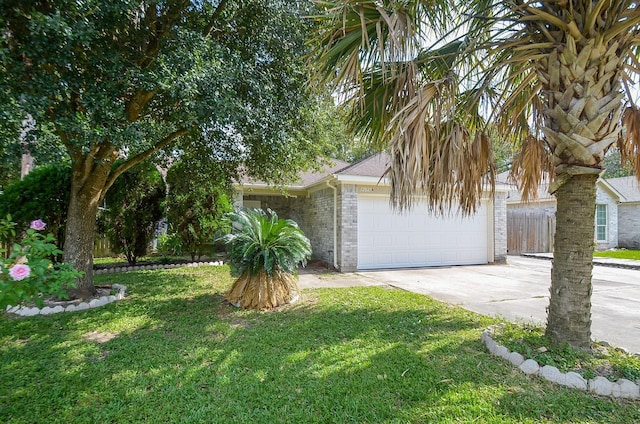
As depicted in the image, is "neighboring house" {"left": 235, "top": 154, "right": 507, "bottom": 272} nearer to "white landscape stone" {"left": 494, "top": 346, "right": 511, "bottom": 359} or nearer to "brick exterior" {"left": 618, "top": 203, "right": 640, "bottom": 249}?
"white landscape stone" {"left": 494, "top": 346, "right": 511, "bottom": 359}

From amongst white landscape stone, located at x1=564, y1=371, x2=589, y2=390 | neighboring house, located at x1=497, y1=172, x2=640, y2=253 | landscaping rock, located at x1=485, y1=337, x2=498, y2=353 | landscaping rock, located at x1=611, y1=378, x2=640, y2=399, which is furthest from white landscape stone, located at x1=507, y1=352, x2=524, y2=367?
neighboring house, located at x1=497, y1=172, x2=640, y2=253

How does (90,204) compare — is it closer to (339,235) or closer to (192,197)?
(192,197)

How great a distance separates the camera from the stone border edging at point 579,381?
9.59 feet

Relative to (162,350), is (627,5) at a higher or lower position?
higher

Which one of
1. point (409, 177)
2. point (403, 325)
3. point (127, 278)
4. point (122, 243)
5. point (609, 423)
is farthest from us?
point (122, 243)

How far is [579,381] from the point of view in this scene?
305cm

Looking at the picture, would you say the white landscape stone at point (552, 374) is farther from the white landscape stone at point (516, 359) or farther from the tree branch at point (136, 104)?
the tree branch at point (136, 104)

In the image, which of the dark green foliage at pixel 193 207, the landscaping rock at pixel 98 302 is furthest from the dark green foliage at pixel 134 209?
the landscaping rock at pixel 98 302

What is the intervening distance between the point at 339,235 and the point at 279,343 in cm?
558

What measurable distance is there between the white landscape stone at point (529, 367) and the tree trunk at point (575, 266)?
0.47m

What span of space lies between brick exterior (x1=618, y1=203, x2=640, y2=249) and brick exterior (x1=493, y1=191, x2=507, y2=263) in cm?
1105

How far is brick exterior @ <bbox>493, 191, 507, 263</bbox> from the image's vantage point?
36.3ft

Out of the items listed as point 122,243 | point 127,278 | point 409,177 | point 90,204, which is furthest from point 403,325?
point 122,243

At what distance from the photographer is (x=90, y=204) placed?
19.5 ft
